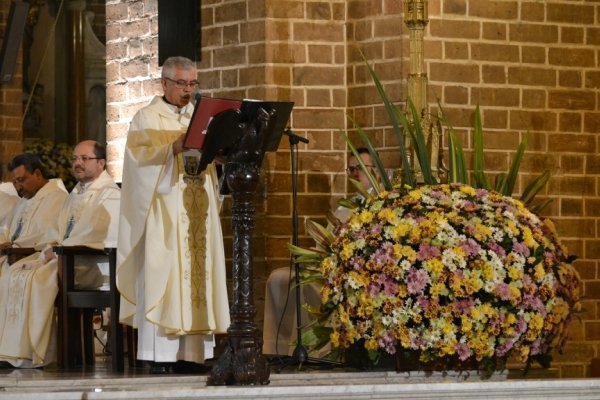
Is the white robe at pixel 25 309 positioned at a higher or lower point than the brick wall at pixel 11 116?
lower

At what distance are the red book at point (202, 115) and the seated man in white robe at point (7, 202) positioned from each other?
3.58 m

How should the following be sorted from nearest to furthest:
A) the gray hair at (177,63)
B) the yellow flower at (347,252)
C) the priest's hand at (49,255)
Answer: the yellow flower at (347,252) < the gray hair at (177,63) < the priest's hand at (49,255)

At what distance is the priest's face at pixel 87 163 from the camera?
1032 centimetres

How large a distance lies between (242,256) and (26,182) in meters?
3.99

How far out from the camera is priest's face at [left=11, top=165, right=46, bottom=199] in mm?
11023

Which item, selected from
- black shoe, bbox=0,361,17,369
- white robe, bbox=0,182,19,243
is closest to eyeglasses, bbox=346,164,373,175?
black shoe, bbox=0,361,17,369

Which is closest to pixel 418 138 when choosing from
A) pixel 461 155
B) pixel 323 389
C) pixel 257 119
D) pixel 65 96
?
pixel 461 155

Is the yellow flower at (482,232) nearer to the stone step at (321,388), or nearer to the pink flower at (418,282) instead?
the pink flower at (418,282)

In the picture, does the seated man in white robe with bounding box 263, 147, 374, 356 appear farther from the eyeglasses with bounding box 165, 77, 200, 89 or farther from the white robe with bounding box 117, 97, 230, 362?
the eyeglasses with bounding box 165, 77, 200, 89

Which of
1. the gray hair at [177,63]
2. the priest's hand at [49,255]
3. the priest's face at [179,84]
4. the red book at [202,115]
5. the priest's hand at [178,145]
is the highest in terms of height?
the gray hair at [177,63]

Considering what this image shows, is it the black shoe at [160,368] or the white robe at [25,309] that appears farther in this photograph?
the white robe at [25,309]

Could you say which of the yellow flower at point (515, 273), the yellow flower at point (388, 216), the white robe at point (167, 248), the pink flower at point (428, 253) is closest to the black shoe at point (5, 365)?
the white robe at point (167, 248)

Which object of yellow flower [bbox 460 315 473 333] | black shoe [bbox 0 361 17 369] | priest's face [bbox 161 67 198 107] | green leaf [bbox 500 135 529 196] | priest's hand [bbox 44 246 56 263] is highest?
priest's face [bbox 161 67 198 107]

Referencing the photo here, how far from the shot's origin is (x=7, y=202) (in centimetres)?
1168
